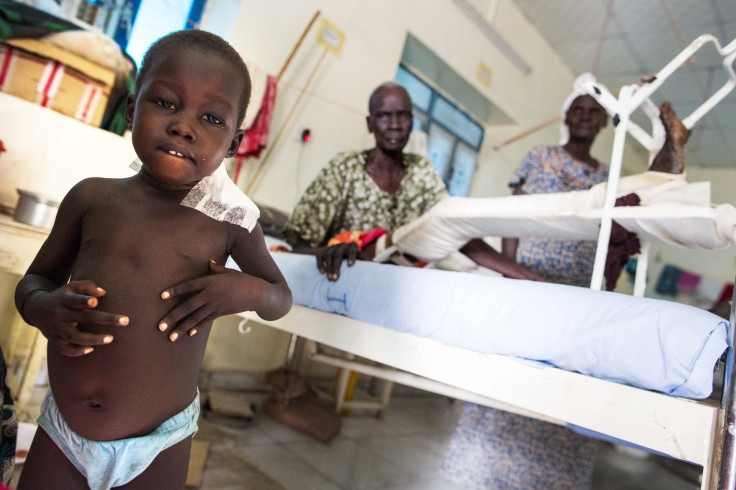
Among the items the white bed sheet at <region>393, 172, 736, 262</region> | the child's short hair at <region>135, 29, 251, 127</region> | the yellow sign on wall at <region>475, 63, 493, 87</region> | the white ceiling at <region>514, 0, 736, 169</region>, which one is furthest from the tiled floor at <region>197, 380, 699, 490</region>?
the yellow sign on wall at <region>475, 63, 493, 87</region>

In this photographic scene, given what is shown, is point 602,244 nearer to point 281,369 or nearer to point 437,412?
point 281,369

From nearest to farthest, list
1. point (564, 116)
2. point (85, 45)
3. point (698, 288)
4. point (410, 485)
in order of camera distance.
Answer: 1. point (410, 485)
2. point (85, 45)
3. point (564, 116)
4. point (698, 288)

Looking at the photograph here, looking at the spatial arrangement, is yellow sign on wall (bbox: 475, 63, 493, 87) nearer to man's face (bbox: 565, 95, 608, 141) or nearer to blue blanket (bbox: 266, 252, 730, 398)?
man's face (bbox: 565, 95, 608, 141)

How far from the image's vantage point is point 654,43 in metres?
4.27

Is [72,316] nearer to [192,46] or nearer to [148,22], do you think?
[192,46]

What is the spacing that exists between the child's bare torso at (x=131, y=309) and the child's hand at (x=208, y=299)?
0.17 ft

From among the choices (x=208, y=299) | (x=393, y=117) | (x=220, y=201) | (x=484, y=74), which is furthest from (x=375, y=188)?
(x=484, y=74)

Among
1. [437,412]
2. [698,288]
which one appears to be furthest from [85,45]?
[698,288]

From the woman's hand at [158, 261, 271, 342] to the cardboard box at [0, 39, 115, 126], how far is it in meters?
1.91

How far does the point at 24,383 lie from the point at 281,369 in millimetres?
1434

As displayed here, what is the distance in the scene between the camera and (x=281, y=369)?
9.78ft

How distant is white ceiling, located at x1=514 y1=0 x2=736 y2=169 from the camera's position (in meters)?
3.26

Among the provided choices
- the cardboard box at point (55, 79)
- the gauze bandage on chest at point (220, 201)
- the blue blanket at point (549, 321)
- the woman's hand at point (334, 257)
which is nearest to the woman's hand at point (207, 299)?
the gauze bandage on chest at point (220, 201)

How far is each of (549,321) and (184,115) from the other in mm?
844
